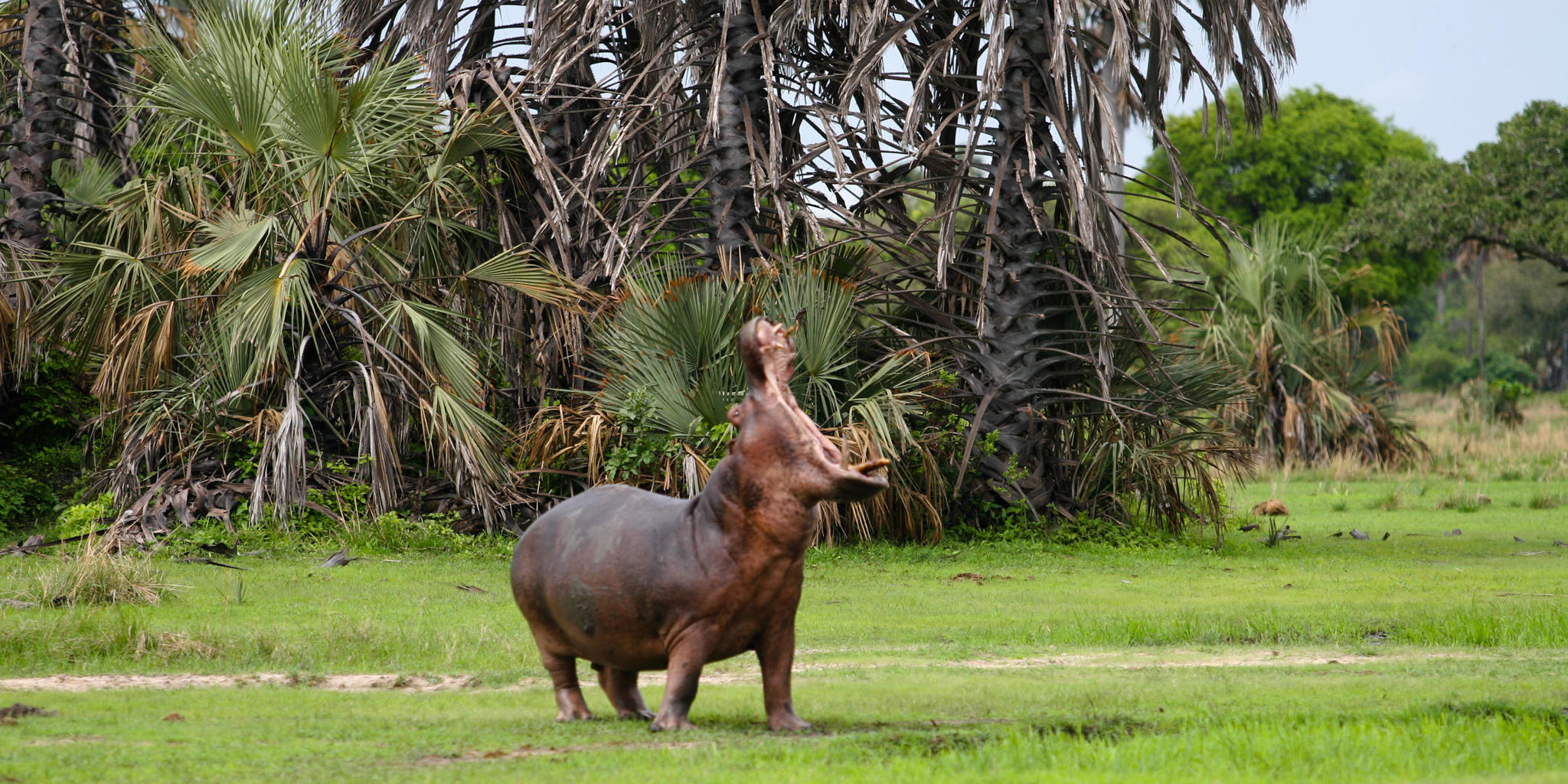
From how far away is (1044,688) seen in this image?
6617mm

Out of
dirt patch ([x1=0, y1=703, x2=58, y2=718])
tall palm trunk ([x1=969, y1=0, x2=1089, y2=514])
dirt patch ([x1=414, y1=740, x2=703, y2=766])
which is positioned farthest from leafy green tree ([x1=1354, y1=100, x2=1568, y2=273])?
dirt patch ([x1=0, y1=703, x2=58, y2=718])

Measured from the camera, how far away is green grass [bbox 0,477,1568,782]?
195 inches

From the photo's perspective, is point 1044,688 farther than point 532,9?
No

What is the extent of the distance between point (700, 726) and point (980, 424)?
8.44 m

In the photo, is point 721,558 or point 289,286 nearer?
point 721,558

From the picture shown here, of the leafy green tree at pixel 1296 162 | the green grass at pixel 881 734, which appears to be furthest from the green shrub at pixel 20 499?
the leafy green tree at pixel 1296 162

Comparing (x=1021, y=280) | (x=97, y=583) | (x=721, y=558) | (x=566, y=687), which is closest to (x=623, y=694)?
(x=566, y=687)

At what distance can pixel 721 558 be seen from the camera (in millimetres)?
5215

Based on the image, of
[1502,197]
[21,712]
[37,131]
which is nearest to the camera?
[21,712]

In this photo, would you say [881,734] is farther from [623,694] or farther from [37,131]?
[37,131]

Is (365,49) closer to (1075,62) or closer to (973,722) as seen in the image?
(1075,62)

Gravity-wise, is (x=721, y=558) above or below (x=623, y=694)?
above

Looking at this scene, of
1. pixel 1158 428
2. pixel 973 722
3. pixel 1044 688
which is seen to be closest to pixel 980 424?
pixel 1158 428

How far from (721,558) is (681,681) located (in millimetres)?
439
